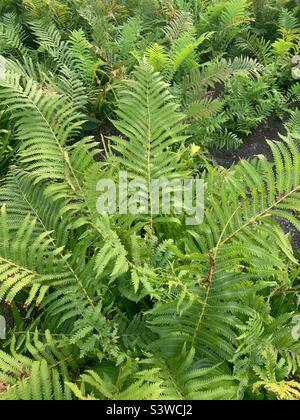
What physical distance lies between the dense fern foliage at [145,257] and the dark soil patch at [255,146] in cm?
7

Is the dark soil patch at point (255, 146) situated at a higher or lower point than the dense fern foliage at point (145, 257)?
higher

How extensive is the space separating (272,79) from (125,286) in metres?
1.79

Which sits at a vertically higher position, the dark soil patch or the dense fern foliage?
the dark soil patch

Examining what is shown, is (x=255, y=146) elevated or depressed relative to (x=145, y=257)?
elevated

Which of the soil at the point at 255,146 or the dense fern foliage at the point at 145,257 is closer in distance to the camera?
the dense fern foliage at the point at 145,257

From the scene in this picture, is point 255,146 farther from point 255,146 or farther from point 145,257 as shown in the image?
point 145,257

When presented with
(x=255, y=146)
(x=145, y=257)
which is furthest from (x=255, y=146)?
(x=145, y=257)

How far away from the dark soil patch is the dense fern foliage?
0.07 m

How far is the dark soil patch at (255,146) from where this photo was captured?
3043mm

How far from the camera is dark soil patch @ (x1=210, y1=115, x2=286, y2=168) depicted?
3043 mm

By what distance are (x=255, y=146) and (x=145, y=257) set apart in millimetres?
1433

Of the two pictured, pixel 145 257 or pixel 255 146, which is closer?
pixel 145 257

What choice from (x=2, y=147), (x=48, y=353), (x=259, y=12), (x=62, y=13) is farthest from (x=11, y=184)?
(x=259, y=12)

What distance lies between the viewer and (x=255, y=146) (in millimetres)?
3143
